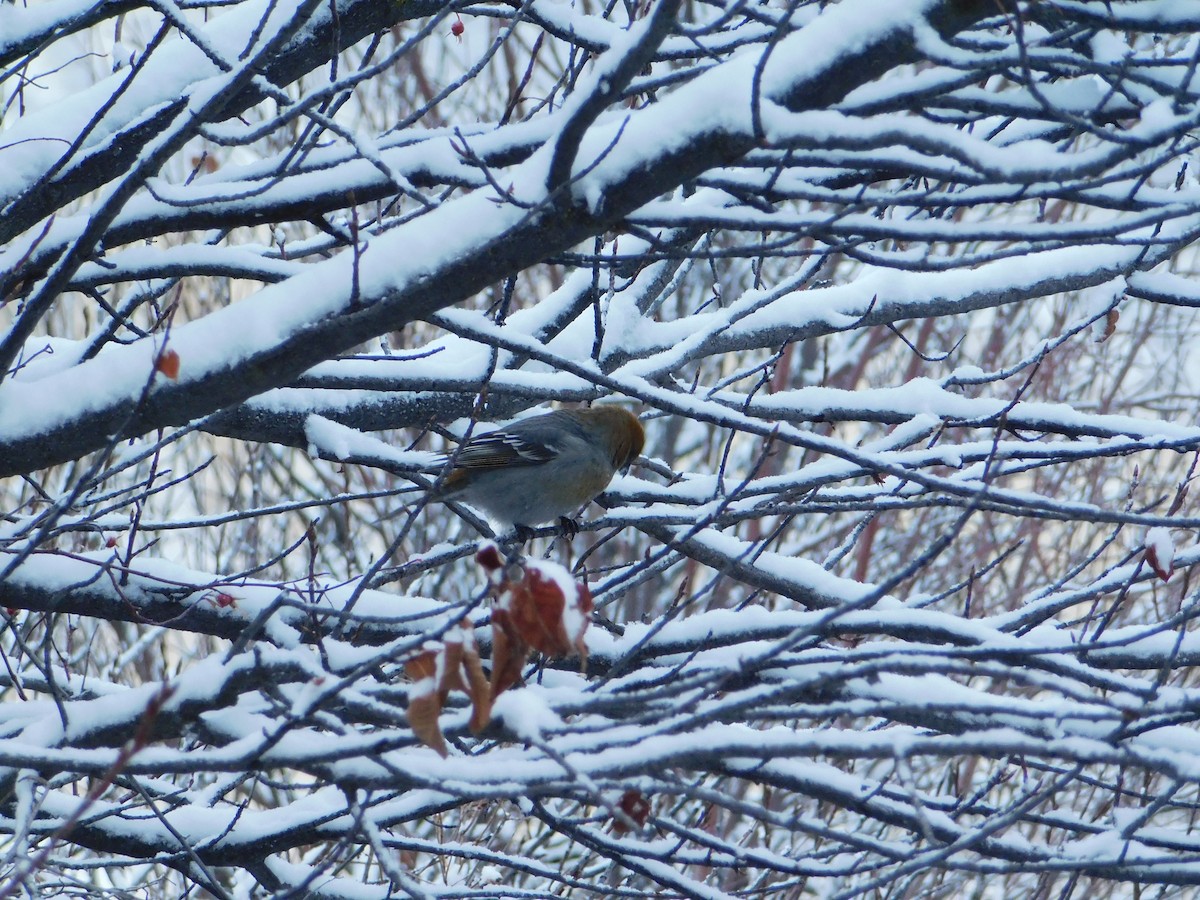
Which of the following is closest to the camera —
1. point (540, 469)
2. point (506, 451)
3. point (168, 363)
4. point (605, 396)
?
point (168, 363)

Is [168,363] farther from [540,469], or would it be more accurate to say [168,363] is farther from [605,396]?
[540,469]

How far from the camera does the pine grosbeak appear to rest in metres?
6.52

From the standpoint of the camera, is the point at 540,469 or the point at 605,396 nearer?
the point at 605,396

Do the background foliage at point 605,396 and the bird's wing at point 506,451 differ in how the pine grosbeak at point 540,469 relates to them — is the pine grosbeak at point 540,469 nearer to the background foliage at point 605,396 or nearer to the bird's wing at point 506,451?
the bird's wing at point 506,451

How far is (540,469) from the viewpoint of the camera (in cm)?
662

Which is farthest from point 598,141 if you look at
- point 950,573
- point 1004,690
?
point 950,573

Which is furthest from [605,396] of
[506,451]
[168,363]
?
[506,451]

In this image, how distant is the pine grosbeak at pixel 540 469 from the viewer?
6.52m

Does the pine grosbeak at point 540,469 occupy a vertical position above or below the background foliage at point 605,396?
above

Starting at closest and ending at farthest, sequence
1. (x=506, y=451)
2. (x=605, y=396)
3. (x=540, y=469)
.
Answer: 1. (x=605, y=396)
2. (x=506, y=451)
3. (x=540, y=469)

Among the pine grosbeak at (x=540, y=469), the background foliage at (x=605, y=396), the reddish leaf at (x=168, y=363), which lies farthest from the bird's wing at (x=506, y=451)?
the reddish leaf at (x=168, y=363)

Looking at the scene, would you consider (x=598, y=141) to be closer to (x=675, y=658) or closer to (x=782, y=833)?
(x=675, y=658)

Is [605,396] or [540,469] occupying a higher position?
[540,469]

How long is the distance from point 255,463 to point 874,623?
7.70 meters
